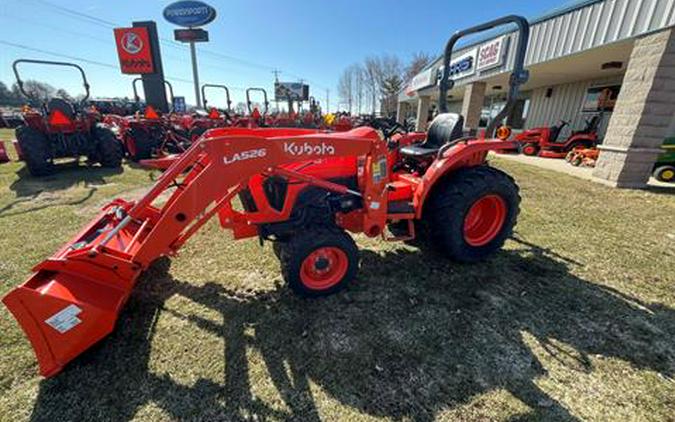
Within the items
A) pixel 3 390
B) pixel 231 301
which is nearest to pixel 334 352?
pixel 231 301

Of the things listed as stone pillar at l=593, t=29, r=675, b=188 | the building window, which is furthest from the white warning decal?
the building window

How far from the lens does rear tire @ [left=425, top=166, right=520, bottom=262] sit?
2951mm

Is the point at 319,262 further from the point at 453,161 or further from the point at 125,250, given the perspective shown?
the point at 453,161

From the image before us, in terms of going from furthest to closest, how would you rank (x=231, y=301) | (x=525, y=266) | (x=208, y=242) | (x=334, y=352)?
(x=208, y=242), (x=525, y=266), (x=231, y=301), (x=334, y=352)

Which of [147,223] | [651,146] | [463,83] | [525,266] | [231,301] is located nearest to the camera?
[147,223]

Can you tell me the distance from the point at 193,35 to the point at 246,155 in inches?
1117

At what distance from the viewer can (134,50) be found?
17.9 m

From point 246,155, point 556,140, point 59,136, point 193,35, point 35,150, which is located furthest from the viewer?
point 193,35

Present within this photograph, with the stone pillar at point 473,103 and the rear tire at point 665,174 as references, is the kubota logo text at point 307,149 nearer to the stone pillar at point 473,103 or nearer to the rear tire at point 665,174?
the rear tire at point 665,174

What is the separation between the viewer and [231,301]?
8.78 ft

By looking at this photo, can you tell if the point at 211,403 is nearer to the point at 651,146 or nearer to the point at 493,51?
the point at 651,146

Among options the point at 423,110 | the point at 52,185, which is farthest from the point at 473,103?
the point at 52,185

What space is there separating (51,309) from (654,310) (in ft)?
14.5

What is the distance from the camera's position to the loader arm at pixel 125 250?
180cm
